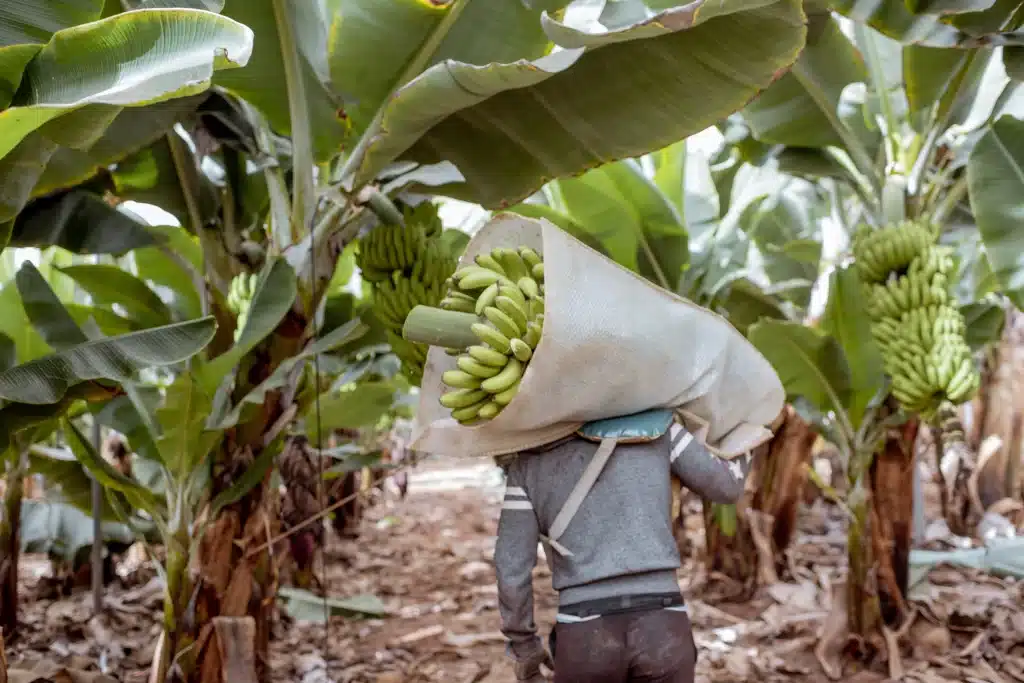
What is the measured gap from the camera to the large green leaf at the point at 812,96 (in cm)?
254

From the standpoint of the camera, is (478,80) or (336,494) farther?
(336,494)

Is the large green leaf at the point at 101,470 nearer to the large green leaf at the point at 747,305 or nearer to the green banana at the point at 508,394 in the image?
the green banana at the point at 508,394

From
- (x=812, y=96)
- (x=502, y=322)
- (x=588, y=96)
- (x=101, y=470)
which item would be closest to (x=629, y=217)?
(x=812, y=96)

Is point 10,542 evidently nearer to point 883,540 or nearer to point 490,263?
point 490,263

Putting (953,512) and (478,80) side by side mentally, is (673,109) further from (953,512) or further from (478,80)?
(953,512)

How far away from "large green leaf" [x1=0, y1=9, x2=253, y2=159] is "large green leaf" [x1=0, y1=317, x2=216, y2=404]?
0.57 m

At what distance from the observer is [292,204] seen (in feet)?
6.72

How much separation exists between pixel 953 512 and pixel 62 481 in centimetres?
489

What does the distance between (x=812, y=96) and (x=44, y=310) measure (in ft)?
8.14

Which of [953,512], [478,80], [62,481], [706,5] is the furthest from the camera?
[953,512]

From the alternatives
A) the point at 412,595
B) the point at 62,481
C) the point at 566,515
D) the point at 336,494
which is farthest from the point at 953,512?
the point at 62,481

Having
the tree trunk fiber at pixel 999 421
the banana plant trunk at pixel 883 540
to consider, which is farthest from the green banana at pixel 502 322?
the tree trunk fiber at pixel 999 421

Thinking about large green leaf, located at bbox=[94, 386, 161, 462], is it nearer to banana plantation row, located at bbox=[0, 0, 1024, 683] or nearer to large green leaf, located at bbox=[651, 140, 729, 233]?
banana plantation row, located at bbox=[0, 0, 1024, 683]

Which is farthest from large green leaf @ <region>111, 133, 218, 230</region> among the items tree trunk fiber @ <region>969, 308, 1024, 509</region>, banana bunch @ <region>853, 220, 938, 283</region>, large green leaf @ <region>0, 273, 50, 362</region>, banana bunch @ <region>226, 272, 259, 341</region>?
tree trunk fiber @ <region>969, 308, 1024, 509</region>
